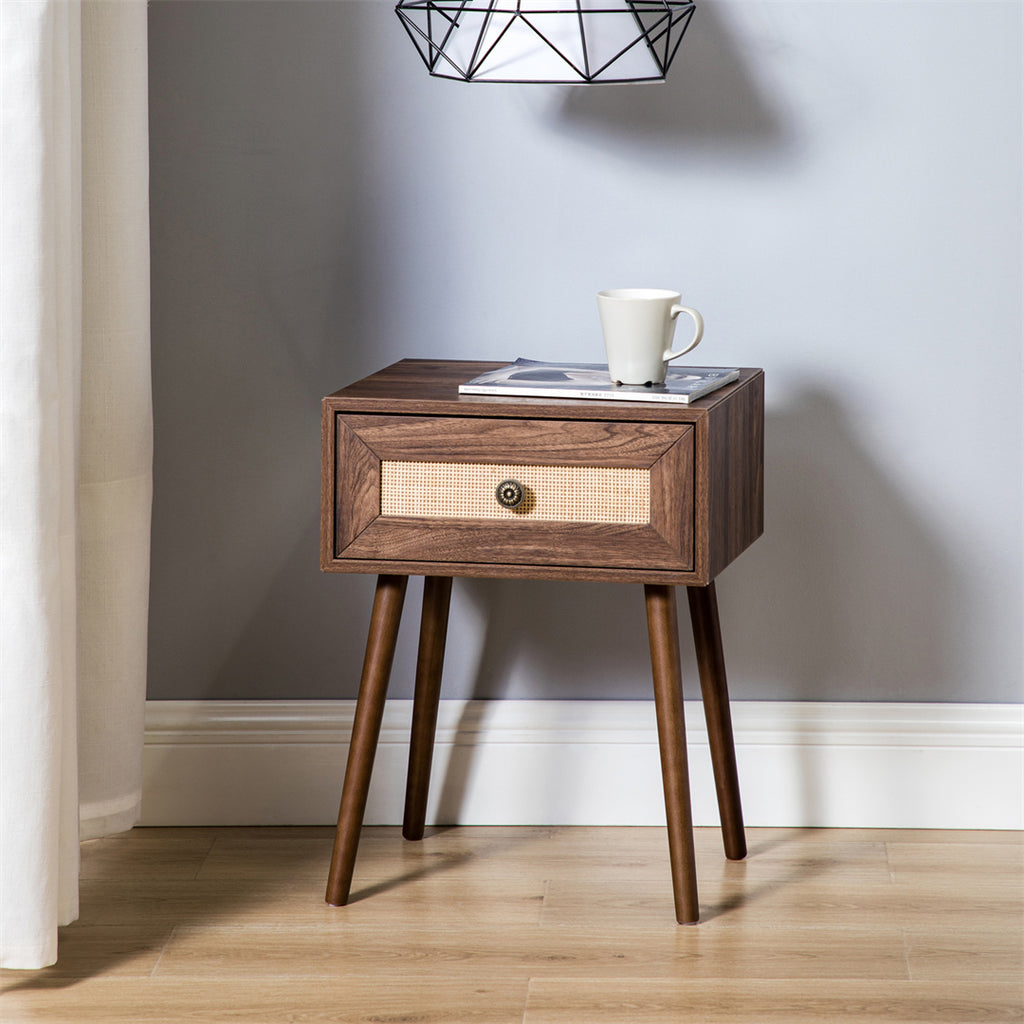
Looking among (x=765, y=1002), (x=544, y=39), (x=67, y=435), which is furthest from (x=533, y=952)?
(x=544, y=39)

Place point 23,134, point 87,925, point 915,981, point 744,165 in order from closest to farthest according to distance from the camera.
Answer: point 23,134, point 915,981, point 87,925, point 744,165

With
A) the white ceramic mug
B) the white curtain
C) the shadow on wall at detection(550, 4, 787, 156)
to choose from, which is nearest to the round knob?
the white ceramic mug

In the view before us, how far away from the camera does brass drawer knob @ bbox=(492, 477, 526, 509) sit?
128 cm

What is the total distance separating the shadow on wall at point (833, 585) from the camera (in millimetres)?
1618

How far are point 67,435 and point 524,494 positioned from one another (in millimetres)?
413

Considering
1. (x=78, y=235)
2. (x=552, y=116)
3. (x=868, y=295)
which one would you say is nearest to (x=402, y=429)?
(x=78, y=235)

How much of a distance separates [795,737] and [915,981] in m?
0.41

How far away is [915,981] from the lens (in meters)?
1.26

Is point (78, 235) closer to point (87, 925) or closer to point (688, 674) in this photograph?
point (87, 925)

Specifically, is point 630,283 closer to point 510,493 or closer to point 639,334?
point 639,334

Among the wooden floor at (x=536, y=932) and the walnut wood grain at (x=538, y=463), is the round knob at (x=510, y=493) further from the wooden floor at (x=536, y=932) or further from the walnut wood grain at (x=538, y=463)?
the wooden floor at (x=536, y=932)

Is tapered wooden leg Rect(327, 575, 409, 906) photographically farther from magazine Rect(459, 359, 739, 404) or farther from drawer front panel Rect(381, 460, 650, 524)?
magazine Rect(459, 359, 739, 404)

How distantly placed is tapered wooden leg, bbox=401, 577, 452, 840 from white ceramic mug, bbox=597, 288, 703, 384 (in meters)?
0.36

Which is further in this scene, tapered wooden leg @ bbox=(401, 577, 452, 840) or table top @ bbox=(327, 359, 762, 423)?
tapered wooden leg @ bbox=(401, 577, 452, 840)
